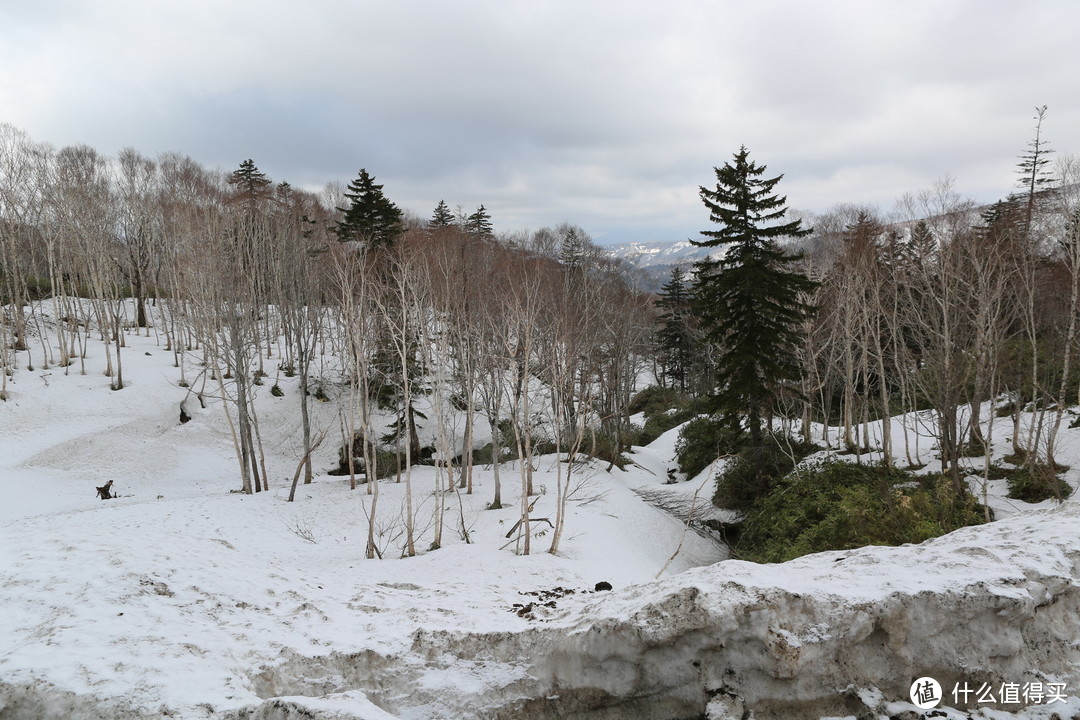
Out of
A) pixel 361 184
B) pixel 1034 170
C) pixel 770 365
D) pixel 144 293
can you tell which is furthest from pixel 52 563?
pixel 1034 170

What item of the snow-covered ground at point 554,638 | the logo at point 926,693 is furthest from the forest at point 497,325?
the logo at point 926,693

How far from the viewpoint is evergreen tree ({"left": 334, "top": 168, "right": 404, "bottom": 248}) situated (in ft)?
79.6

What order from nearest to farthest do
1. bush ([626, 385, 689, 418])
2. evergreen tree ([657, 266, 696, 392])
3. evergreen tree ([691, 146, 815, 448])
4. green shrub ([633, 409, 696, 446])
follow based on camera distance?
evergreen tree ([691, 146, 815, 448])
green shrub ([633, 409, 696, 446])
bush ([626, 385, 689, 418])
evergreen tree ([657, 266, 696, 392])

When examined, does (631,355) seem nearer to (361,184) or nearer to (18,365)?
(361,184)

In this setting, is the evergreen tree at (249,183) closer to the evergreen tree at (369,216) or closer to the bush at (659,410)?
the evergreen tree at (369,216)

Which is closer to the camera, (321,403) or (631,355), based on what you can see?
(321,403)

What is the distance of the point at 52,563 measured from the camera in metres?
6.53

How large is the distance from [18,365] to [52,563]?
28.4 metres

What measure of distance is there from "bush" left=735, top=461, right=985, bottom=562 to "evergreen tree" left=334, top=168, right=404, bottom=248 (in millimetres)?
19245

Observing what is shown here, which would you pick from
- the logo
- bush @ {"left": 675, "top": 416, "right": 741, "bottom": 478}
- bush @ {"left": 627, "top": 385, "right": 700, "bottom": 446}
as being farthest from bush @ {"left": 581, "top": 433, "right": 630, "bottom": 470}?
the logo

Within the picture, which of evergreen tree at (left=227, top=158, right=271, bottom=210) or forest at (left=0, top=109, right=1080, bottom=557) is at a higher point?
evergreen tree at (left=227, top=158, right=271, bottom=210)

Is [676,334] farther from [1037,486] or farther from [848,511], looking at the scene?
[848,511]

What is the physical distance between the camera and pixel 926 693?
397 centimetres

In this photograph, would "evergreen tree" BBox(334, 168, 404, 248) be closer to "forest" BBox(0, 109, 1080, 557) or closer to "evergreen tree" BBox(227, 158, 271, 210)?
"forest" BBox(0, 109, 1080, 557)
